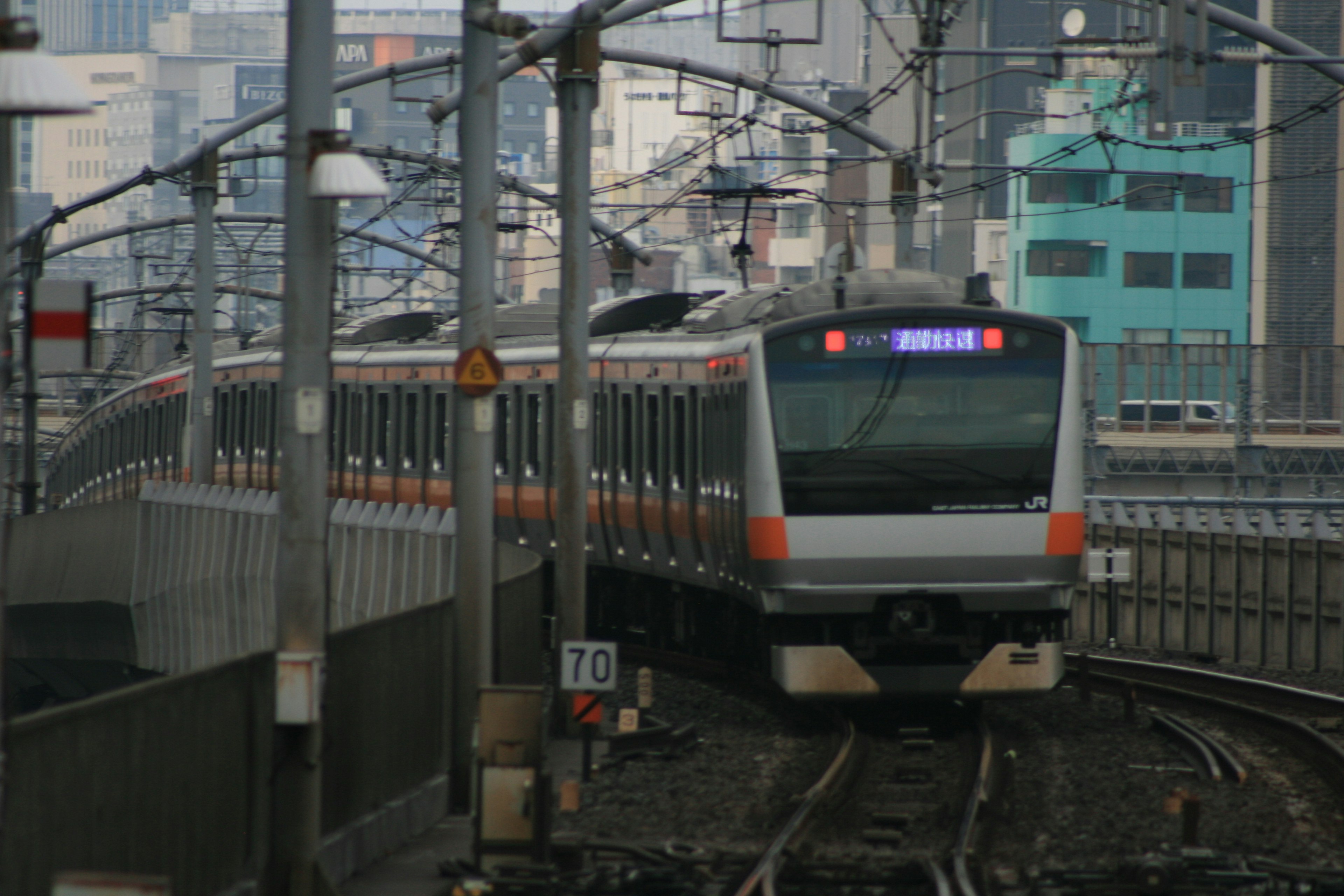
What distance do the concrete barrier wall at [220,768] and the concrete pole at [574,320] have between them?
3.24 metres

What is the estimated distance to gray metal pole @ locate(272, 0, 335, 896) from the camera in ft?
30.5

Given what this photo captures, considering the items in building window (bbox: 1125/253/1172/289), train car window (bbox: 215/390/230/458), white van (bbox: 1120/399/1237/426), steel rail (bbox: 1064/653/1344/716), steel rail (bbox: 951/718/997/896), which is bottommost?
steel rail (bbox: 1064/653/1344/716)

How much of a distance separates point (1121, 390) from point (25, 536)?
29.1 metres

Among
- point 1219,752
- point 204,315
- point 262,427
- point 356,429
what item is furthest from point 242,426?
point 1219,752

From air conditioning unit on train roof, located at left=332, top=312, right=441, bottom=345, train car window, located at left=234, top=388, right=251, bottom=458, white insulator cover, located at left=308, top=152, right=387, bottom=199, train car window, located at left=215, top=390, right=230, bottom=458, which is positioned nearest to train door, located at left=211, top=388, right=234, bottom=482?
train car window, located at left=215, top=390, right=230, bottom=458

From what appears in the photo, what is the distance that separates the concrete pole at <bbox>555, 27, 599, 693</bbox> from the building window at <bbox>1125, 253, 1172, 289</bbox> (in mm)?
59455

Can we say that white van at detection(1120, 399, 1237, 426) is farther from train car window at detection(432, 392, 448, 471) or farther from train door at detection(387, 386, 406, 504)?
train car window at detection(432, 392, 448, 471)

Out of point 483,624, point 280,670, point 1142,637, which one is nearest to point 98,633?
point 1142,637

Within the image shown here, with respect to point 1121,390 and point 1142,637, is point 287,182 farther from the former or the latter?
point 1121,390

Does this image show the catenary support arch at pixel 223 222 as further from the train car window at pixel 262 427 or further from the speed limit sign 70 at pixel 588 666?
the speed limit sign 70 at pixel 588 666

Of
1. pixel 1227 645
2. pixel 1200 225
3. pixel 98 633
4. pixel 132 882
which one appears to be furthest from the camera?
pixel 1200 225

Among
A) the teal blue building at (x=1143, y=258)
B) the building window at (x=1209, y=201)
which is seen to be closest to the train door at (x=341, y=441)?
the teal blue building at (x=1143, y=258)

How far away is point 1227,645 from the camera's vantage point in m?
23.3

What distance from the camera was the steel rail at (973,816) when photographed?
991 cm
